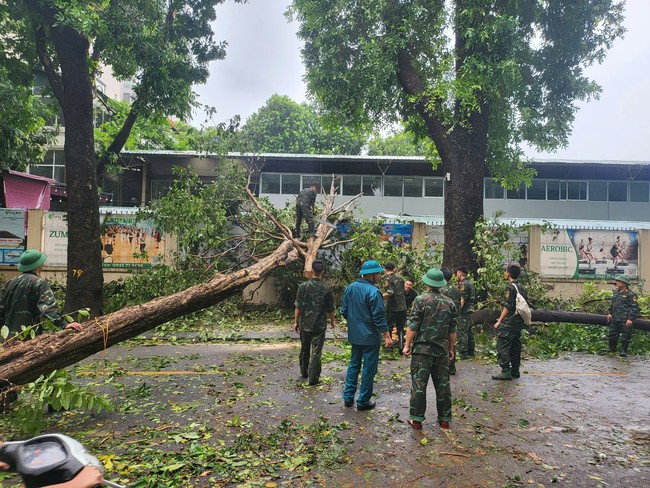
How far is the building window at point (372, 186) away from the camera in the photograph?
78.4ft

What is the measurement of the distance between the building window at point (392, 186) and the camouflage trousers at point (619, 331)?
15647mm

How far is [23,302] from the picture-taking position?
5.12 meters

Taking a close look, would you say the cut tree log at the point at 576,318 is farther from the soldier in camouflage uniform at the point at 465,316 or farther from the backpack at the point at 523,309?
the backpack at the point at 523,309

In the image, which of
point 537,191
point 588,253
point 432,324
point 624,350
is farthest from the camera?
point 537,191

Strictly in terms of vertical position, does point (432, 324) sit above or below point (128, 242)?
below

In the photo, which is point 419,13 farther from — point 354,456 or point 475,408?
point 354,456

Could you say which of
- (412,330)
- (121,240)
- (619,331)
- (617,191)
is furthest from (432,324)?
(617,191)

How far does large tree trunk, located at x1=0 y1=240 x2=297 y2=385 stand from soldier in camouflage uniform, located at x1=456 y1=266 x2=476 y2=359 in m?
3.86

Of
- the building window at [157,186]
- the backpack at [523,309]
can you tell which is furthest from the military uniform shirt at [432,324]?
the building window at [157,186]

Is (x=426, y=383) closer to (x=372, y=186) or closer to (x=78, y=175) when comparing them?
(x=78, y=175)

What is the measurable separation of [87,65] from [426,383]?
9.38 m

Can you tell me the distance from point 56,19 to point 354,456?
9236 millimetres

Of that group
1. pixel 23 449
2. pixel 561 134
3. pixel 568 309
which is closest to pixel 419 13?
pixel 561 134

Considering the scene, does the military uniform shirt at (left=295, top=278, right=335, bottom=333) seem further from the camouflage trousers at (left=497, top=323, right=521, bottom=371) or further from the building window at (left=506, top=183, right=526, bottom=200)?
the building window at (left=506, top=183, right=526, bottom=200)
